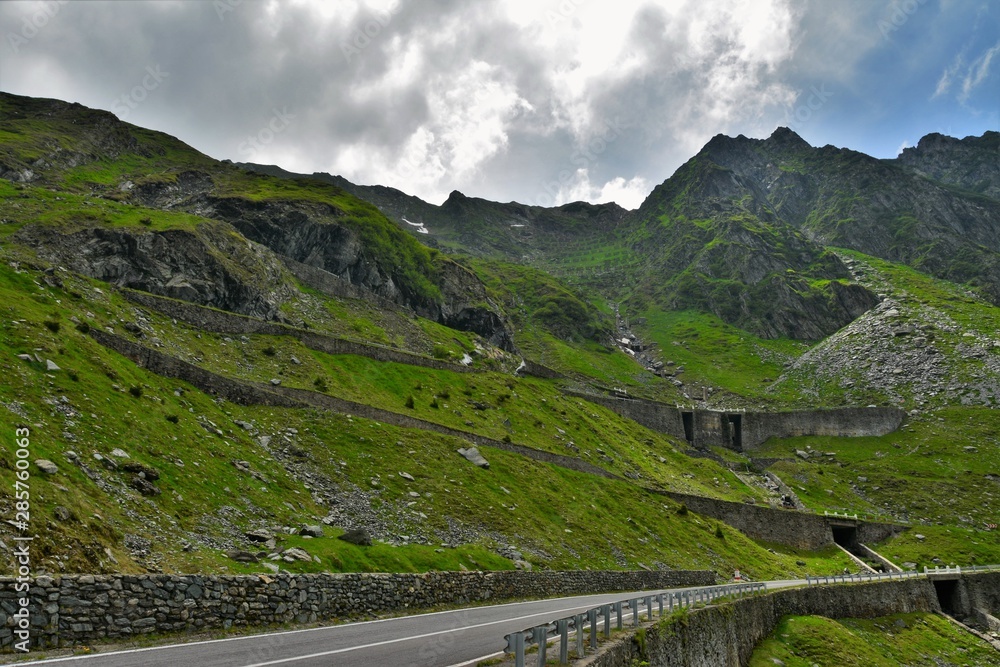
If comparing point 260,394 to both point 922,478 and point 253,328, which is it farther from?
point 922,478

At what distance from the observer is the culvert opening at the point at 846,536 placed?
71.9 m

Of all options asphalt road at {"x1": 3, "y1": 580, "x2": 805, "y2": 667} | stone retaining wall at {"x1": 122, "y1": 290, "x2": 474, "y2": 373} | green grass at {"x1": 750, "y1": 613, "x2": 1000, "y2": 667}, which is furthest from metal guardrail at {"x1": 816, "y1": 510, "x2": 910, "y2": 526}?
asphalt road at {"x1": 3, "y1": 580, "x2": 805, "y2": 667}

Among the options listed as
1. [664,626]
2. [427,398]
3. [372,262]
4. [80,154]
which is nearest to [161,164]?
[80,154]

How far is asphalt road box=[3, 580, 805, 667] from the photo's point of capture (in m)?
11.8

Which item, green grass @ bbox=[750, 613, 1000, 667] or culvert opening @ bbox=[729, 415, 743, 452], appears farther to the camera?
culvert opening @ bbox=[729, 415, 743, 452]

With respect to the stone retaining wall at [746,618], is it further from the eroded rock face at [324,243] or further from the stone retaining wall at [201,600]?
the eroded rock face at [324,243]

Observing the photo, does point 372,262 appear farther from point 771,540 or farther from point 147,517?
point 147,517

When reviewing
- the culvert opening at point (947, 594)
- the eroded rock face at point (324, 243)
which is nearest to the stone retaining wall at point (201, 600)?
the culvert opening at point (947, 594)

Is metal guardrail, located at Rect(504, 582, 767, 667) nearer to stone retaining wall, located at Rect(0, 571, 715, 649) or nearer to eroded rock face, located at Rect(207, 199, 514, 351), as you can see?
stone retaining wall, located at Rect(0, 571, 715, 649)

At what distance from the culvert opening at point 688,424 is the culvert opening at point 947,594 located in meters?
59.1

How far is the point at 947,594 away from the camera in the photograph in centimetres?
5612

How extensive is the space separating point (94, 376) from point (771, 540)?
7276 cm

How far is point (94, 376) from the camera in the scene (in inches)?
1167

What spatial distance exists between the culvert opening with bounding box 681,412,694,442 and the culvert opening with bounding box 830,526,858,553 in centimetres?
4241
